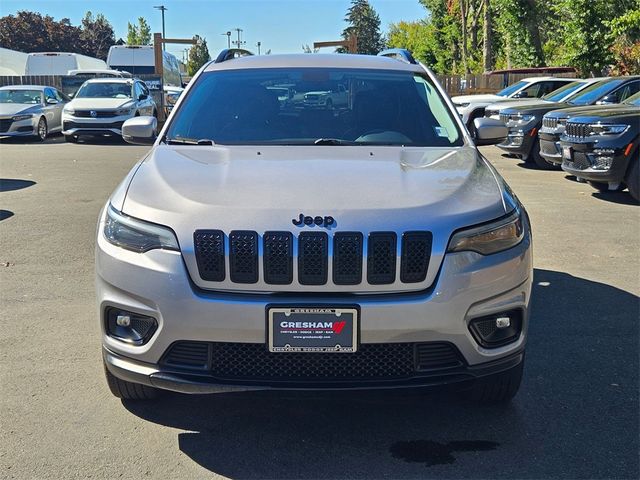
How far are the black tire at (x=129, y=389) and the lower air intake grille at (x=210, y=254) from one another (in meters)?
0.86

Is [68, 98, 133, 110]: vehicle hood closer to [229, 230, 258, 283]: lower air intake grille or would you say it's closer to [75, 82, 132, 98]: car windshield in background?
[75, 82, 132, 98]: car windshield in background

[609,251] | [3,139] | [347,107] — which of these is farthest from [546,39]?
[347,107]

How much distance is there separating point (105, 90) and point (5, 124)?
9.02 ft

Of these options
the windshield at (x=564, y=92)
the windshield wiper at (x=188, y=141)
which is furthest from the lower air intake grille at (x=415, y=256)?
the windshield at (x=564, y=92)

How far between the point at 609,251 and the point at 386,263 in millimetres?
4804

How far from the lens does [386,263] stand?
291 cm

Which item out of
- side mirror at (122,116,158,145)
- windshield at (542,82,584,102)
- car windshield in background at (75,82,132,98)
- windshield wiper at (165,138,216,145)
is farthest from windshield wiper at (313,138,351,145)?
car windshield in background at (75,82,132,98)

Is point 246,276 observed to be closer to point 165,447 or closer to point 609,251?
point 165,447

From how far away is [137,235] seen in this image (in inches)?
120

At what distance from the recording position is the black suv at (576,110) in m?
Answer: 11.2

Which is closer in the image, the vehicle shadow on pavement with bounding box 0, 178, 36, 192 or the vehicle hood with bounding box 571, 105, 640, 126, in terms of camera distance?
the vehicle hood with bounding box 571, 105, 640, 126

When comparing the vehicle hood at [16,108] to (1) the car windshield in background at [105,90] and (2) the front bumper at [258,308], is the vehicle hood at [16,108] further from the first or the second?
(2) the front bumper at [258,308]

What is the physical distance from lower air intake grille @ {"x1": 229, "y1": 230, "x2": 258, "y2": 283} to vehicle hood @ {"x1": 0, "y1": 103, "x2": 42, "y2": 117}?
17.9 meters

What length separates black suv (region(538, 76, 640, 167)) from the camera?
1116 cm
